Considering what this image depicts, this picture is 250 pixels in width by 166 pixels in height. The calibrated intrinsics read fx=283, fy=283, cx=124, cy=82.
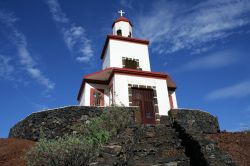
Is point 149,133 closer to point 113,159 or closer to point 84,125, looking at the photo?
point 113,159

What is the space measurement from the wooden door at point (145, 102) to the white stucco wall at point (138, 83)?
531mm

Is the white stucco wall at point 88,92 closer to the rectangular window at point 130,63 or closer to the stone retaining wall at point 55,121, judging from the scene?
the rectangular window at point 130,63

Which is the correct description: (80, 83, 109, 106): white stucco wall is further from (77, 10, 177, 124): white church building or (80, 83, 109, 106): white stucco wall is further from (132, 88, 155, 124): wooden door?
(132, 88, 155, 124): wooden door

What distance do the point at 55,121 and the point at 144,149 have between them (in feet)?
25.2

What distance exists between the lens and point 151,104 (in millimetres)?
20453

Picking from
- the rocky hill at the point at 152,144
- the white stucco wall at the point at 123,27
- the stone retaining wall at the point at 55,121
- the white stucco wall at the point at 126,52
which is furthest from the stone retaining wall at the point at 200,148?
the white stucco wall at the point at 123,27

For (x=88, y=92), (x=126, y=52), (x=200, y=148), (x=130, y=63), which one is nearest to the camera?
(x=200, y=148)

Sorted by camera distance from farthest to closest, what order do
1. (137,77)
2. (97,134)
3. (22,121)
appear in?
(137,77), (22,121), (97,134)

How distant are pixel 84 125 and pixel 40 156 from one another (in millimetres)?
5494

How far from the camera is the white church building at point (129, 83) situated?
→ 20.3 m

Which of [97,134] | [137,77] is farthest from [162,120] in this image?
[97,134]

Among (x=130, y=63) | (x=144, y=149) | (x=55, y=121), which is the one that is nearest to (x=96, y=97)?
(x=130, y=63)

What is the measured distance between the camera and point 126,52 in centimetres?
2555

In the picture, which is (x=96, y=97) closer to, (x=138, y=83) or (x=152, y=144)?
(x=138, y=83)
